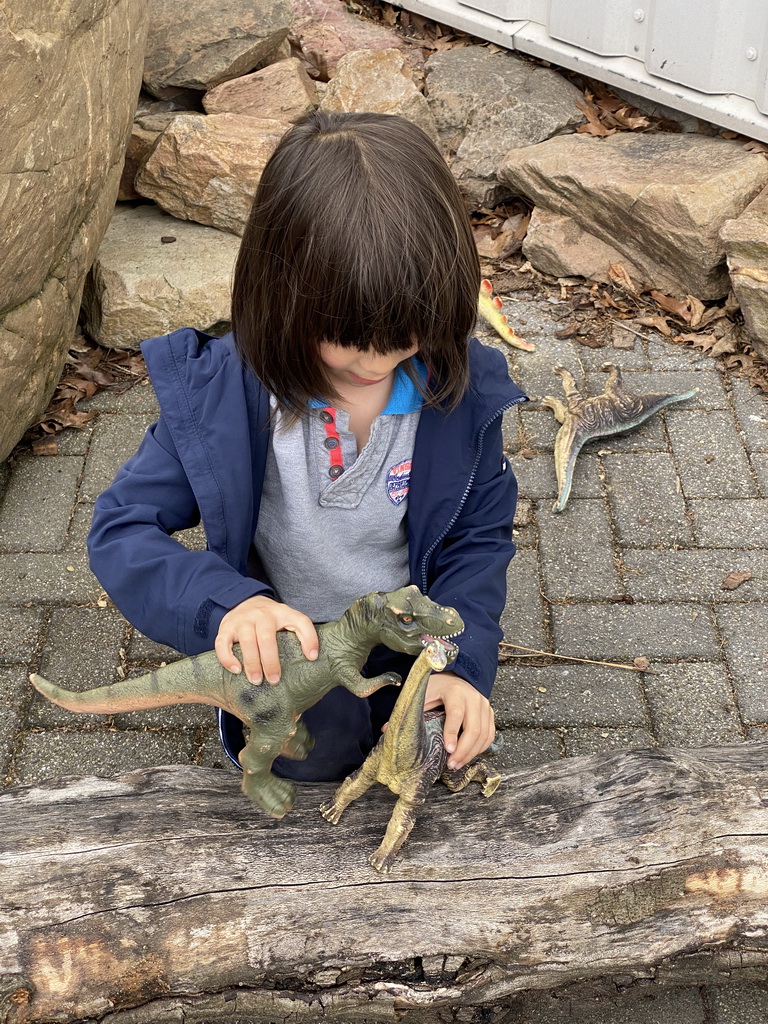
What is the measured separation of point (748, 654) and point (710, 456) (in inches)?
36.4

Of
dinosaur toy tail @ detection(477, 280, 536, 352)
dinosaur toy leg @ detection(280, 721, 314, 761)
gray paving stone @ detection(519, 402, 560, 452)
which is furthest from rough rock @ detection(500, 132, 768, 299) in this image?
dinosaur toy leg @ detection(280, 721, 314, 761)

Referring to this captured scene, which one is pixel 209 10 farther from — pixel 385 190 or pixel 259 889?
pixel 259 889

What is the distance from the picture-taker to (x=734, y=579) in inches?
128

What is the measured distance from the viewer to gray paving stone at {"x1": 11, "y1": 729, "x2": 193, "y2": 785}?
9.12 ft

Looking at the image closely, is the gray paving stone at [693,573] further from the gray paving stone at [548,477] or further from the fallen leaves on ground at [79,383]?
the fallen leaves on ground at [79,383]

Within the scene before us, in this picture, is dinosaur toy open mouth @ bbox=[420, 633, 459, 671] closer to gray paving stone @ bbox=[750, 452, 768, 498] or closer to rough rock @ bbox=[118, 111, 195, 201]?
gray paving stone @ bbox=[750, 452, 768, 498]

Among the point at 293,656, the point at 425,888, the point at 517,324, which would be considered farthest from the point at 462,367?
the point at 517,324

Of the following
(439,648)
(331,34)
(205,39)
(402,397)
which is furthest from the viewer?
(331,34)

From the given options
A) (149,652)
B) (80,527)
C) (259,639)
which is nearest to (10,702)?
(149,652)

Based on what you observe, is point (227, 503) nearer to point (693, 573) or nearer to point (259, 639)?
point (259, 639)

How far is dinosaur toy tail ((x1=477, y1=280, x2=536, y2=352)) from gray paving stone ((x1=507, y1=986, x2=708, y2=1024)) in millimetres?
2647

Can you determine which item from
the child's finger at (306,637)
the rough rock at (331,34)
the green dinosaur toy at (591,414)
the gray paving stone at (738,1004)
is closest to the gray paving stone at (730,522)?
the green dinosaur toy at (591,414)

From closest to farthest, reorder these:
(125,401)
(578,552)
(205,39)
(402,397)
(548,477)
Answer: (402,397) → (578,552) → (548,477) → (125,401) → (205,39)

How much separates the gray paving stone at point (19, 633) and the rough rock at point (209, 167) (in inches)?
78.7
